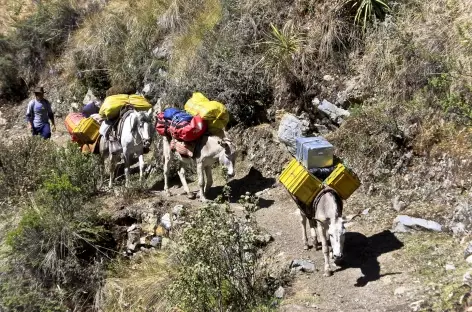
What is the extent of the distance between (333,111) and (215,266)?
4.90m

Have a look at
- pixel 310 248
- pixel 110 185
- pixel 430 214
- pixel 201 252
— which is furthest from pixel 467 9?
pixel 110 185

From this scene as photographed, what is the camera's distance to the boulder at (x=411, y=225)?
7371 millimetres

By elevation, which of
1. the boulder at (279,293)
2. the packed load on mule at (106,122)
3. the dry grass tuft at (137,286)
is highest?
the packed load on mule at (106,122)

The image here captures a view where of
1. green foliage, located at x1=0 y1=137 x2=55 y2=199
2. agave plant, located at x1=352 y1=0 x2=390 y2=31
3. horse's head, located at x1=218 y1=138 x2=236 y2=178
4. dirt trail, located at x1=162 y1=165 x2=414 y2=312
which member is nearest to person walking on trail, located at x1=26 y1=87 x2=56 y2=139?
green foliage, located at x1=0 y1=137 x2=55 y2=199

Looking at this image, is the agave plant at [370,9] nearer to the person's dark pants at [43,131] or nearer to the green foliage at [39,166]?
the green foliage at [39,166]

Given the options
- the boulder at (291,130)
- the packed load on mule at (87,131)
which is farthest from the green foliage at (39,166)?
the boulder at (291,130)

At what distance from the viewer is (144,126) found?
10336 millimetres

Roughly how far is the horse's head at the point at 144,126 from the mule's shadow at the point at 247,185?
1.52 meters

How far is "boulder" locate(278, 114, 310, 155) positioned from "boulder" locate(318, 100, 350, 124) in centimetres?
41

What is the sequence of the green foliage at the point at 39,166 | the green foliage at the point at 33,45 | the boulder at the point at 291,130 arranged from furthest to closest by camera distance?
1. the green foliage at the point at 33,45
2. the boulder at the point at 291,130
3. the green foliage at the point at 39,166

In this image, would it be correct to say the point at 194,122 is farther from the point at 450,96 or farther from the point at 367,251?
the point at 450,96

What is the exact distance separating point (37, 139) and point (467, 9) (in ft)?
27.2

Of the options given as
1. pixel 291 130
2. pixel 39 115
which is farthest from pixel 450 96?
pixel 39 115

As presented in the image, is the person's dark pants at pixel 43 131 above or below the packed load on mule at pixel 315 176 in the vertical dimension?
below
